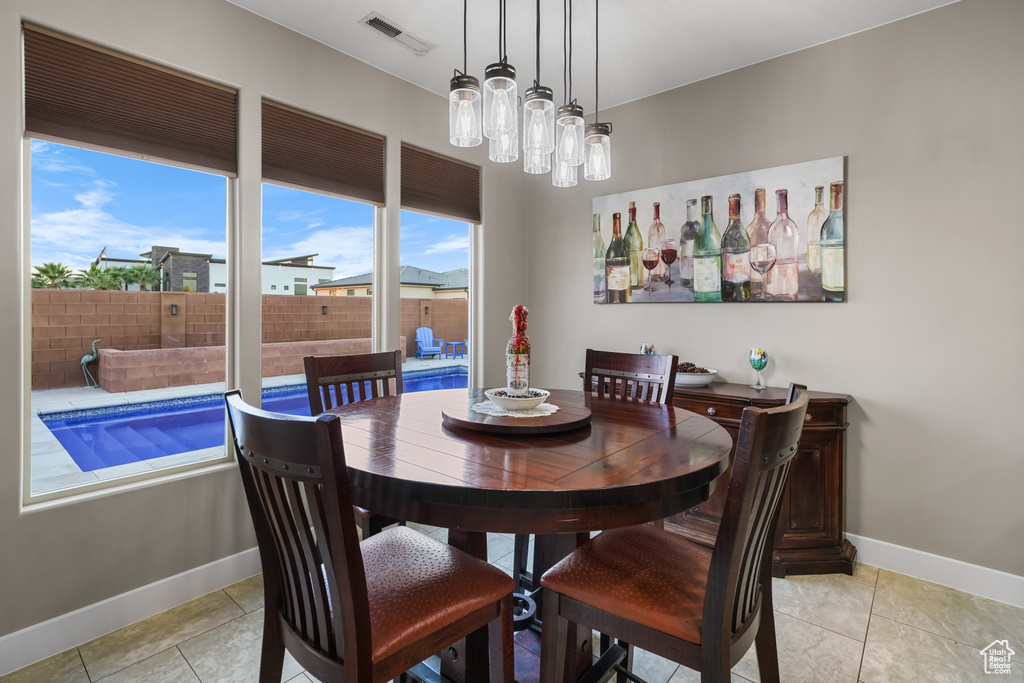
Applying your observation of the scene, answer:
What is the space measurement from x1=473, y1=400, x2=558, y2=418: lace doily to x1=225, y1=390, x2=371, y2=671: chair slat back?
2.54ft

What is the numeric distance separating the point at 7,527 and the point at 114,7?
6.86ft

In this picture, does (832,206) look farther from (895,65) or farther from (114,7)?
(114,7)

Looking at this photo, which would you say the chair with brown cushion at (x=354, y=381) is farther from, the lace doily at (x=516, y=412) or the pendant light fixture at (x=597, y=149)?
the pendant light fixture at (x=597, y=149)

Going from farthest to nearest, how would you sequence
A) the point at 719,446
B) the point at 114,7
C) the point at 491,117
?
the point at 114,7 < the point at 491,117 < the point at 719,446

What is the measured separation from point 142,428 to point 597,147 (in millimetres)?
2362

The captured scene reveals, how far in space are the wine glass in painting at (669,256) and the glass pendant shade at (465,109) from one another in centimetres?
187

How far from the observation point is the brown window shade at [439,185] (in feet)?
10.8

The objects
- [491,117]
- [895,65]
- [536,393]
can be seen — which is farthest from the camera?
[895,65]

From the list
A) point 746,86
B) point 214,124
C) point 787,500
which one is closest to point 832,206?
point 746,86

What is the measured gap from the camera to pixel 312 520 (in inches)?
42.2

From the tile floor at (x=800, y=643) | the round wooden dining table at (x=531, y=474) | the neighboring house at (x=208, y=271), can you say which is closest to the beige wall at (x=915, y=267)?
the tile floor at (x=800, y=643)

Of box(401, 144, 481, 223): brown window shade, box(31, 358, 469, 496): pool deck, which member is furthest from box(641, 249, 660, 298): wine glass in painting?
box(31, 358, 469, 496): pool deck

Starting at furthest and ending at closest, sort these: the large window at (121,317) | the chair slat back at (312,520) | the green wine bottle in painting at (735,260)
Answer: the green wine bottle in painting at (735,260)
the large window at (121,317)
the chair slat back at (312,520)

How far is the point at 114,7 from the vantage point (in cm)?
208
